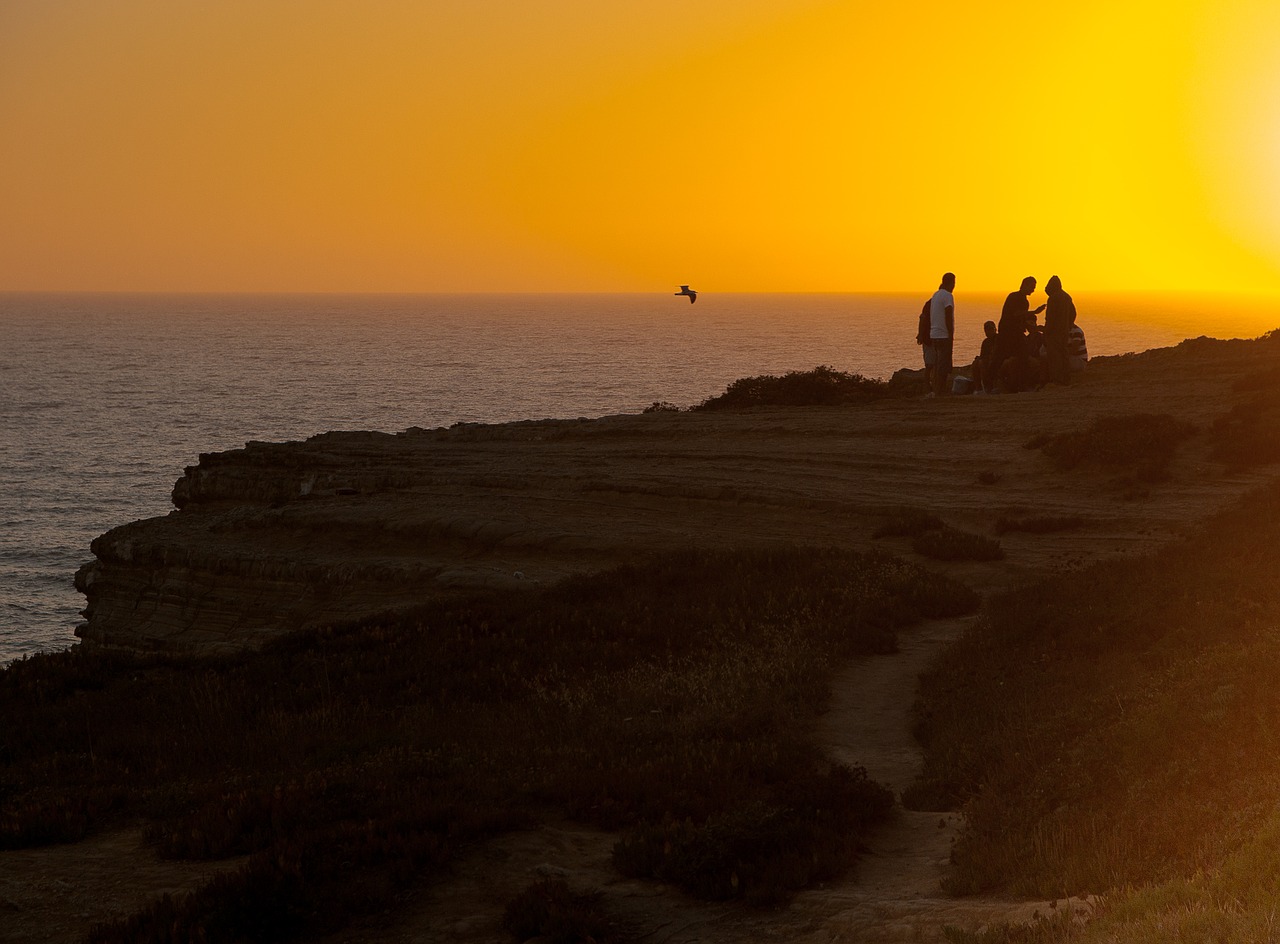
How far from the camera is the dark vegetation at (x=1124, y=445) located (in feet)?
74.9

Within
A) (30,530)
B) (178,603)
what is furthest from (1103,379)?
(30,530)

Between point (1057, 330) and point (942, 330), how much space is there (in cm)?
339

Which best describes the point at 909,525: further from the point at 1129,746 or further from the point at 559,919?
the point at 559,919

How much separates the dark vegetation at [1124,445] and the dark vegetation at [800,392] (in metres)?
10.7

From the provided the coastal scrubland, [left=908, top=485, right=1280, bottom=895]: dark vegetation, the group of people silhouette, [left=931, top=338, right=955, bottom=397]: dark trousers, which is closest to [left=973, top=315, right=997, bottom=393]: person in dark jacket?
the group of people silhouette

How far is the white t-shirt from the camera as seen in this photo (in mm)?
29383

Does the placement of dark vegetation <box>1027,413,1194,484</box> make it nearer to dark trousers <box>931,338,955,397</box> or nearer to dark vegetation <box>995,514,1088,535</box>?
dark vegetation <box>995,514,1088,535</box>

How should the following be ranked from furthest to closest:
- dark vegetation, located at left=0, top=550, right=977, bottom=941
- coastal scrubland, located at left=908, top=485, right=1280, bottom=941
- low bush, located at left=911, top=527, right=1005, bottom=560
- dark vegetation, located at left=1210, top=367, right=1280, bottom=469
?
dark vegetation, located at left=1210, top=367, right=1280, bottom=469
low bush, located at left=911, top=527, right=1005, bottom=560
dark vegetation, located at left=0, top=550, right=977, bottom=941
coastal scrubland, located at left=908, top=485, right=1280, bottom=941

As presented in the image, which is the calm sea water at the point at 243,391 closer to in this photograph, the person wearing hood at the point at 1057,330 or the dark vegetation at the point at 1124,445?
the dark vegetation at the point at 1124,445

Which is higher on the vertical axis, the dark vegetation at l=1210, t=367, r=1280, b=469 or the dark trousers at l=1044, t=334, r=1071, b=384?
the dark trousers at l=1044, t=334, r=1071, b=384

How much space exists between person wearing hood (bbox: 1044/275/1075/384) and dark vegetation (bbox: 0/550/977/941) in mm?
14080

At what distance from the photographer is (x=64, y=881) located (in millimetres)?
8508

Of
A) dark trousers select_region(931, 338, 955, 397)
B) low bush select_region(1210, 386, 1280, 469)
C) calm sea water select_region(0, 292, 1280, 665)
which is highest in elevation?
dark trousers select_region(931, 338, 955, 397)

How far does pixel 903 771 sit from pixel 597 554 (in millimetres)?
10874
